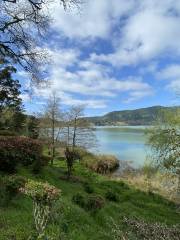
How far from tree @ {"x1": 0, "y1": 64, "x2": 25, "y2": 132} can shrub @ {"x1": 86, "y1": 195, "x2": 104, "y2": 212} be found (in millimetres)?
31491

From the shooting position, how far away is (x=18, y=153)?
21.8 metres

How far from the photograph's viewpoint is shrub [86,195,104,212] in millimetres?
14070

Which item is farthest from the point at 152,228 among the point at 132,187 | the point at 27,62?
the point at 132,187

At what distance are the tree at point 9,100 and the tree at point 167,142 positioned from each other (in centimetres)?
2366

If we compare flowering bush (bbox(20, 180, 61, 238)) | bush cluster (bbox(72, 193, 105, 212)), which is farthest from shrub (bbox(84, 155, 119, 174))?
flowering bush (bbox(20, 180, 61, 238))

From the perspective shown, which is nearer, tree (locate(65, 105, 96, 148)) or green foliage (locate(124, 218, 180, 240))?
green foliage (locate(124, 218, 180, 240))

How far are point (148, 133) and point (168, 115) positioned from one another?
6.51 ft

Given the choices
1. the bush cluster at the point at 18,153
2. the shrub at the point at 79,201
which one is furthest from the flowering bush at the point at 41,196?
the bush cluster at the point at 18,153

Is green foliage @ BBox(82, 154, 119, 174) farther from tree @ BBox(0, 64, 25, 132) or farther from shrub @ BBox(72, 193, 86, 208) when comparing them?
shrub @ BBox(72, 193, 86, 208)

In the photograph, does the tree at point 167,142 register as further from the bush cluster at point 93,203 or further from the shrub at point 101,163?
the shrub at point 101,163

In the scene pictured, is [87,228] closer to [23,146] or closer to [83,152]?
[23,146]

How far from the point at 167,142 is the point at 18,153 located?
10.4m

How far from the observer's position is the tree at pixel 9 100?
45.3m

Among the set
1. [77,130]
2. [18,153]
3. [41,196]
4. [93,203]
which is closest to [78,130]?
[77,130]
